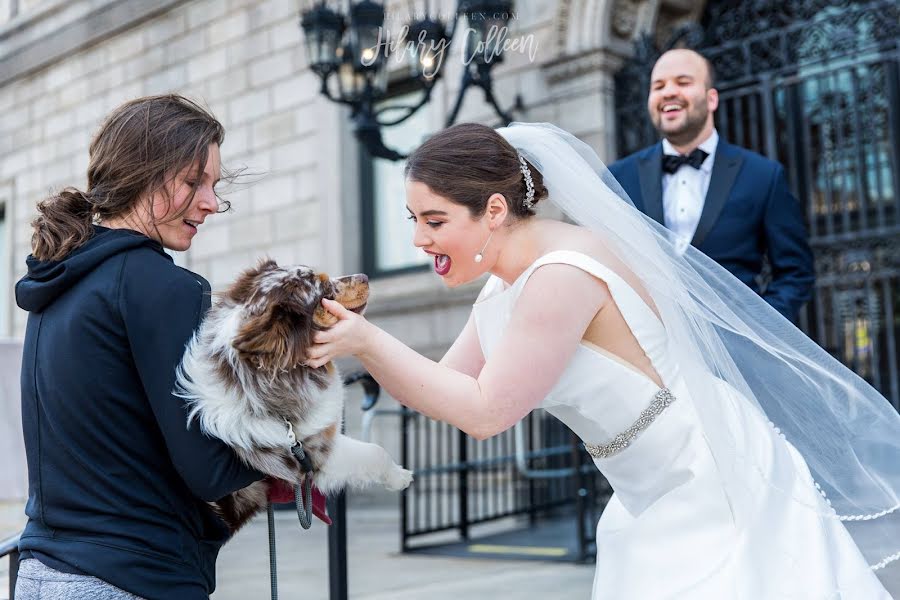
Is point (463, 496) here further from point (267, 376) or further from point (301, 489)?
point (267, 376)

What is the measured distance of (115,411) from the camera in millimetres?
A: 1894

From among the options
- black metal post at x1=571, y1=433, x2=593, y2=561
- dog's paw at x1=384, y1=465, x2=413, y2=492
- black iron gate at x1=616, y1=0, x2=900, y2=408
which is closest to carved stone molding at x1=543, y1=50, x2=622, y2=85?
black iron gate at x1=616, y1=0, x2=900, y2=408

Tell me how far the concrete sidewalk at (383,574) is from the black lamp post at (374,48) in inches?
117

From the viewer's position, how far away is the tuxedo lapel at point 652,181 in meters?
4.21

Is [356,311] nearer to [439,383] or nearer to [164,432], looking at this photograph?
[439,383]

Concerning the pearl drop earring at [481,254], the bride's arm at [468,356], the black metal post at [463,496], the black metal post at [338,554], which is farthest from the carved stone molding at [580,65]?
the pearl drop earring at [481,254]

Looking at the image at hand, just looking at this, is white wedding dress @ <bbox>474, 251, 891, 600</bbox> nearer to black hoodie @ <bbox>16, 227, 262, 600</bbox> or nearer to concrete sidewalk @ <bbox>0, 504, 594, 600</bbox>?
black hoodie @ <bbox>16, 227, 262, 600</bbox>

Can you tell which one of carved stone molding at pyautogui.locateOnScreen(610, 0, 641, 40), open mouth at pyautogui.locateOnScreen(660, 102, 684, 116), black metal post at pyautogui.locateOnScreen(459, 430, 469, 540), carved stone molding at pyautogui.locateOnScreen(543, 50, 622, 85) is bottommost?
black metal post at pyautogui.locateOnScreen(459, 430, 469, 540)

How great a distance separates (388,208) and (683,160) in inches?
306

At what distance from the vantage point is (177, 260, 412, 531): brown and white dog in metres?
1.82

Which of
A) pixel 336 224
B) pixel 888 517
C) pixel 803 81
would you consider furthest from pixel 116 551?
pixel 336 224

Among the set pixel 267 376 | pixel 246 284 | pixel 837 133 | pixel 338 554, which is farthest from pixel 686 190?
pixel 837 133

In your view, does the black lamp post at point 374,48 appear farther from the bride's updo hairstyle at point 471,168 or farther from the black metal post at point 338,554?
the bride's updo hairstyle at point 471,168

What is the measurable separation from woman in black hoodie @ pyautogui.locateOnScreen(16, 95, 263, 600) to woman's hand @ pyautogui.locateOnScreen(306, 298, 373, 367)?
0.77ft
